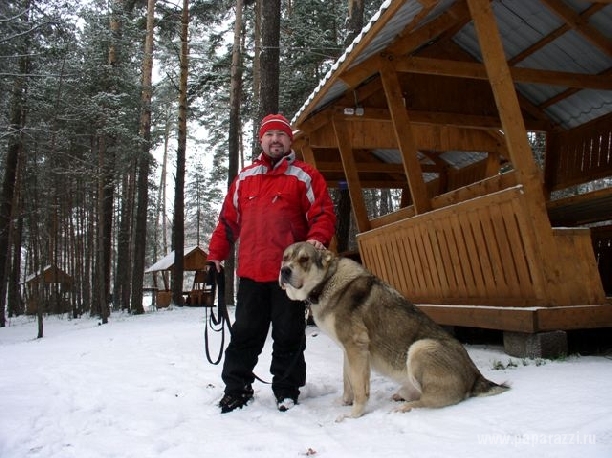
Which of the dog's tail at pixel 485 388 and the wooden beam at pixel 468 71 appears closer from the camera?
the dog's tail at pixel 485 388

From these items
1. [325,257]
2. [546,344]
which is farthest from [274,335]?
[546,344]

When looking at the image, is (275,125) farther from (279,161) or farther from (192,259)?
(192,259)

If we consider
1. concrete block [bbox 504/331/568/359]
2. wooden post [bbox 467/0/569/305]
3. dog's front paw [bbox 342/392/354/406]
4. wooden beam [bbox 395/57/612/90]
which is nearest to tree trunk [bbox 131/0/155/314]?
wooden beam [bbox 395/57/612/90]

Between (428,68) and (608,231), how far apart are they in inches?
147

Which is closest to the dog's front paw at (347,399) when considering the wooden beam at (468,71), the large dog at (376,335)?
the large dog at (376,335)

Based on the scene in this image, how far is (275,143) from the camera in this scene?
4.09m

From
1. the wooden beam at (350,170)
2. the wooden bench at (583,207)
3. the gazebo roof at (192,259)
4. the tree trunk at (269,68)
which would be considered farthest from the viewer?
the gazebo roof at (192,259)

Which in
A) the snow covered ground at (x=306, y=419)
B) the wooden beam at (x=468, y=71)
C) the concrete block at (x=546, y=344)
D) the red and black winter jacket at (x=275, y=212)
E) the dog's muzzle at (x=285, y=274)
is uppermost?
the wooden beam at (x=468, y=71)

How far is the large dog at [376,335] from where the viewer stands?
3240 mm

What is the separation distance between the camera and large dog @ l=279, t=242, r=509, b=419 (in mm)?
3240

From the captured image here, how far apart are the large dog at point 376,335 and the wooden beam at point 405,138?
281cm

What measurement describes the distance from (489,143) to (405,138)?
4.58 metres

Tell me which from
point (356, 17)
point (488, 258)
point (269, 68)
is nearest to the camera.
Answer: point (488, 258)

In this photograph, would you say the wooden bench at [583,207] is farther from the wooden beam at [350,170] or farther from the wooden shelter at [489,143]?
the wooden beam at [350,170]
